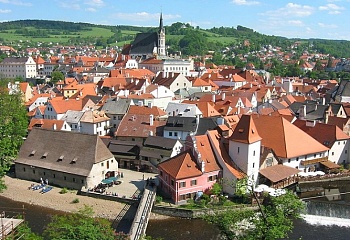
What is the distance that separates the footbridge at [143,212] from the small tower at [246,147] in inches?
367

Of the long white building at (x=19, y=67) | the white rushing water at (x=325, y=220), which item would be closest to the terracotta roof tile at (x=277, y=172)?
the white rushing water at (x=325, y=220)

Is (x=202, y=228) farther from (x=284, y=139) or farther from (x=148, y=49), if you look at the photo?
(x=148, y=49)

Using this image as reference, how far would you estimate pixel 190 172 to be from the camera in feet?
132

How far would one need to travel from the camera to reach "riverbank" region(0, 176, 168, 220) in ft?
129

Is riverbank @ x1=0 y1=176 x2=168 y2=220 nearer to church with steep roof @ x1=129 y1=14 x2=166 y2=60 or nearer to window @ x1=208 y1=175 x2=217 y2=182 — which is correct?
window @ x1=208 y1=175 x2=217 y2=182

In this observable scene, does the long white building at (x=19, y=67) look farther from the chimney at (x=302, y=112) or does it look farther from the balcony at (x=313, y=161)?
the balcony at (x=313, y=161)

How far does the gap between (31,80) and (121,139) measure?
96.3 meters

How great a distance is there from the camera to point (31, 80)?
463 ft

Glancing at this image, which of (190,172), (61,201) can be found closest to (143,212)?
(190,172)

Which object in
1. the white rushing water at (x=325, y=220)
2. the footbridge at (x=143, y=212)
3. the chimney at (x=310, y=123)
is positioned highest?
the chimney at (x=310, y=123)

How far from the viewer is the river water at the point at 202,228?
34.7 metres

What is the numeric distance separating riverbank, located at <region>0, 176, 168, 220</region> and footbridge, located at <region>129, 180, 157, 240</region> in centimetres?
134

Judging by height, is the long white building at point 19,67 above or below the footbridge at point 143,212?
above

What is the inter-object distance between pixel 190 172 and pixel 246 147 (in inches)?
251
